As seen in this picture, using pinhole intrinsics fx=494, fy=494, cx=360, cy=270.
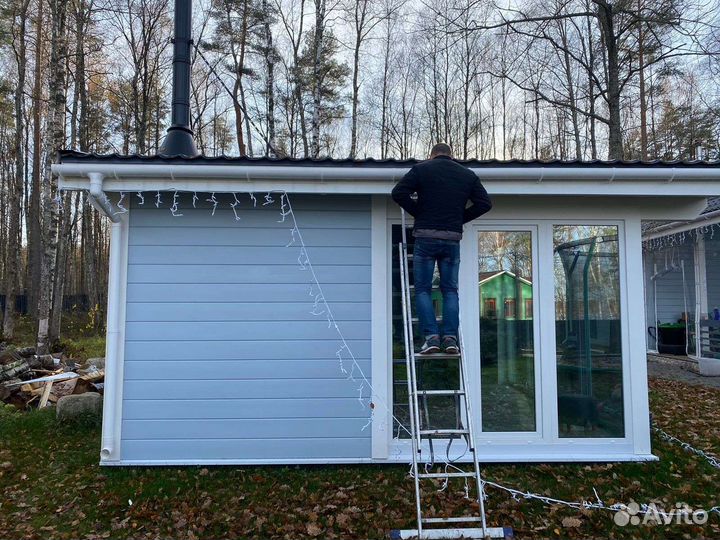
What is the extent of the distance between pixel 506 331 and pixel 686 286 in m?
9.00

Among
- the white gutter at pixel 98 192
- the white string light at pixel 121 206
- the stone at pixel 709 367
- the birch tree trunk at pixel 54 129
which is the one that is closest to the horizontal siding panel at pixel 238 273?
the white string light at pixel 121 206

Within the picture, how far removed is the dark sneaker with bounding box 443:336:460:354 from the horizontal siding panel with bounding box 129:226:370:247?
1.32m

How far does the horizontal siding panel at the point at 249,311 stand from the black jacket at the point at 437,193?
1181mm

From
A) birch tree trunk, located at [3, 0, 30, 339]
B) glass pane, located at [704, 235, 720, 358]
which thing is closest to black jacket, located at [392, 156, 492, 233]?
glass pane, located at [704, 235, 720, 358]

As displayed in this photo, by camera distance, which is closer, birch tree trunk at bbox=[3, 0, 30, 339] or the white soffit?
the white soffit

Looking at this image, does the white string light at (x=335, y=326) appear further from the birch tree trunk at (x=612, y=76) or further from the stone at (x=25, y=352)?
Answer: the birch tree trunk at (x=612, y=76)

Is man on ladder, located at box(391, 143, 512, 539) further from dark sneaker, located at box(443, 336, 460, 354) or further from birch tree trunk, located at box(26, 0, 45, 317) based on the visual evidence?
birch tree trunk, located at box(26, 0, 45, 317)

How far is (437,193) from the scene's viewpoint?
365cm

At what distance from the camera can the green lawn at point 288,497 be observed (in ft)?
11.4

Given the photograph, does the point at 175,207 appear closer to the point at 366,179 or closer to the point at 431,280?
the point at 366,179

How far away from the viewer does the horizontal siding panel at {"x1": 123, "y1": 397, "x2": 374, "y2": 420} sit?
173 inches

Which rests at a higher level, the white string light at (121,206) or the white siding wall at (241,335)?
the white string light at (121,206)

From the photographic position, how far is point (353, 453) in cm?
440

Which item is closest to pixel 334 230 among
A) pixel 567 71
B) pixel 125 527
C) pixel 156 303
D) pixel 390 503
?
pixel 156 303
